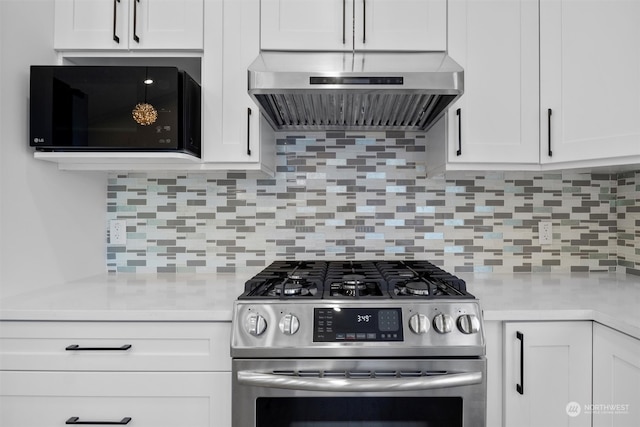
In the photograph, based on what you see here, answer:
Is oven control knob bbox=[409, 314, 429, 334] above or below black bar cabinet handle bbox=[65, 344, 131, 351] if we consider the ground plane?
above

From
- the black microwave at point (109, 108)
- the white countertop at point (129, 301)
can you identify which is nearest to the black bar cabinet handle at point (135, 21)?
the black microwave at point (109, 108)

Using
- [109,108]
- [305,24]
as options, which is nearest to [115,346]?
[109,108]

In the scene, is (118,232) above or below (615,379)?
above

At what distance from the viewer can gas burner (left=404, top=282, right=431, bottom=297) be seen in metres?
1.33

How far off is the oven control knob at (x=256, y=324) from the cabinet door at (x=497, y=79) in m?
0.97

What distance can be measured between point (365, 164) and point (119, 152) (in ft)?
3.52

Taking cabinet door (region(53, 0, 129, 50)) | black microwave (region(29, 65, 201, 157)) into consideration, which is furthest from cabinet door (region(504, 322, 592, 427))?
cabinet door (region(53, 0, 129, 50))

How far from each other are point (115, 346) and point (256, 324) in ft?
1.49

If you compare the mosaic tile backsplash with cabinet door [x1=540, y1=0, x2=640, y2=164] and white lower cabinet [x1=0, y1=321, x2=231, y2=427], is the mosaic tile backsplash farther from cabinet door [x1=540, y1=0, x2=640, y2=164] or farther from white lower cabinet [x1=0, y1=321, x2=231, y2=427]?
white lower cabinet [x1=0, y1=321, x2=231, y2=427]

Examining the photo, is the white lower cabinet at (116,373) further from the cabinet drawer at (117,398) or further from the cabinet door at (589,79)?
the cabinet door at (589,79)

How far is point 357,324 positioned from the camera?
4.13ft

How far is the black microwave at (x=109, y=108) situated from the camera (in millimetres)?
1511

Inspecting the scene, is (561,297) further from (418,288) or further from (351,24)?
(351,24)

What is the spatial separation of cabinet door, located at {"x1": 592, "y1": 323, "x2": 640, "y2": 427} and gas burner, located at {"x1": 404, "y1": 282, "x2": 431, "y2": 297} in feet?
1.73
